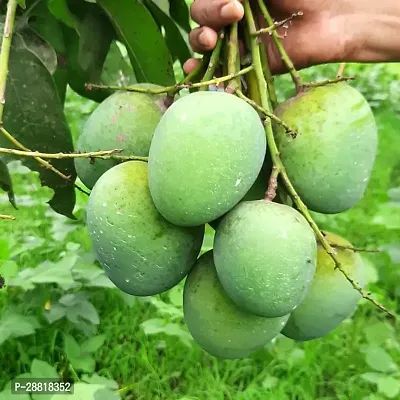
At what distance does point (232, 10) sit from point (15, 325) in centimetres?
114

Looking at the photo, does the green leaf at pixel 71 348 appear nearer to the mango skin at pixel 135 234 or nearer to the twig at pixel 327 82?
the mango skin at pixel 135 234

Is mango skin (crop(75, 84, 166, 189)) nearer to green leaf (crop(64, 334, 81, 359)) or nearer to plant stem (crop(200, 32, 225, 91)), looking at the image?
plant stem (crop(200, 32, 225, 91))

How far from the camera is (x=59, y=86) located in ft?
4.44

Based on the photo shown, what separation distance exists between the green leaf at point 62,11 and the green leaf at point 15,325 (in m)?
0.86

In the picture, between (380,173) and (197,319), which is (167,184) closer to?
(197,319)

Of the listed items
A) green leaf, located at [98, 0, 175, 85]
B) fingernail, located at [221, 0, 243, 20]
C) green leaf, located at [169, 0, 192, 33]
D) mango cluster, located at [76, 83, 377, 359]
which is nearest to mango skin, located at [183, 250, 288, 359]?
mango cluster, located at [76, 83, 377, 359]

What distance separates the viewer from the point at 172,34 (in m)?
1.33

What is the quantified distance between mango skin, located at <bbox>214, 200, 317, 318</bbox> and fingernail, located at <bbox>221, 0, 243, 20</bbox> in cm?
30

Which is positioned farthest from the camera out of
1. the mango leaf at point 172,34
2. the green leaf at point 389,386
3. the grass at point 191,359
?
the grass at point 191,359

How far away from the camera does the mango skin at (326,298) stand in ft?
2.84

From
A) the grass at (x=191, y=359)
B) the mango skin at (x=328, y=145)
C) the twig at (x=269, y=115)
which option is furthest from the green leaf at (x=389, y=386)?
the twig at (x=269, y=115)

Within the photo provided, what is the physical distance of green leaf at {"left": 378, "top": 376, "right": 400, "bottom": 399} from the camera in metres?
1.56

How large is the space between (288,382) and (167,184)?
1258 millimetres

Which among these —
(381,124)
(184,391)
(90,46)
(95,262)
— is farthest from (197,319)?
(381,124)
